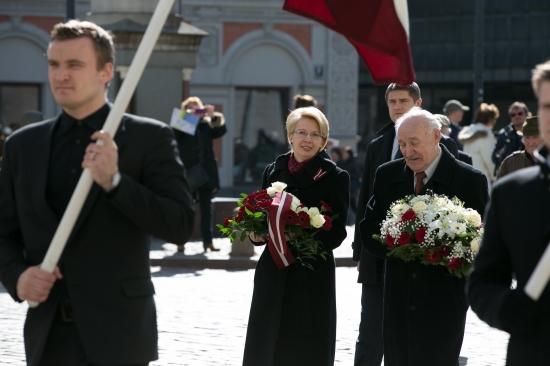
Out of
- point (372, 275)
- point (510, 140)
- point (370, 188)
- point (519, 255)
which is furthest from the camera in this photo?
point (510, 140)

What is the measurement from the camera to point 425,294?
6082 millimetres

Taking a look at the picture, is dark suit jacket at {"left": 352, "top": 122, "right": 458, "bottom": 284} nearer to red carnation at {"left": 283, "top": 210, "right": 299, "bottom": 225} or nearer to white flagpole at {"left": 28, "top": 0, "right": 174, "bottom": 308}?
red carnation at {"left": 283, "top": 210, "right": 299, "bottom": 225}

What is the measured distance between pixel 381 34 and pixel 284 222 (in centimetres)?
183

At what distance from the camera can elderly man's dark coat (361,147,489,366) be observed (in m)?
6.05

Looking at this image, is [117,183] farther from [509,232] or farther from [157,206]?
[509,232]

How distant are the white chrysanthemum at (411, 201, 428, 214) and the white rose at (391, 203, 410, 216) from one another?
5 centimetres

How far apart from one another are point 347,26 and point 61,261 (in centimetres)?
204

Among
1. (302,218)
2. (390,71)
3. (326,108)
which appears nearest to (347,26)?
(390,71)

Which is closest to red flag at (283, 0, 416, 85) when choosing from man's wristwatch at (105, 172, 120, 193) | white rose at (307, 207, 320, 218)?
white rose at (307, 207, 320, 218)

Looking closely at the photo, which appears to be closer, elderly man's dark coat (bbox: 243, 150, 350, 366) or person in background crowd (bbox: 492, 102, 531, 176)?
elderly man's dark coat (bbox: 243, 150, 350, 366)

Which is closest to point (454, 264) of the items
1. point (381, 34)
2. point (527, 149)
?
point (381, 34)

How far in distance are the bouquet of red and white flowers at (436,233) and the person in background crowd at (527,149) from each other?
398 cm

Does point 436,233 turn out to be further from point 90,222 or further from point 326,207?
point 90,222

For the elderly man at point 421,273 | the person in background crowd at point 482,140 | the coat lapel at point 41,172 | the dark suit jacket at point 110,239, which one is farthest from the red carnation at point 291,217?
the person in background crowd at point 482,140
